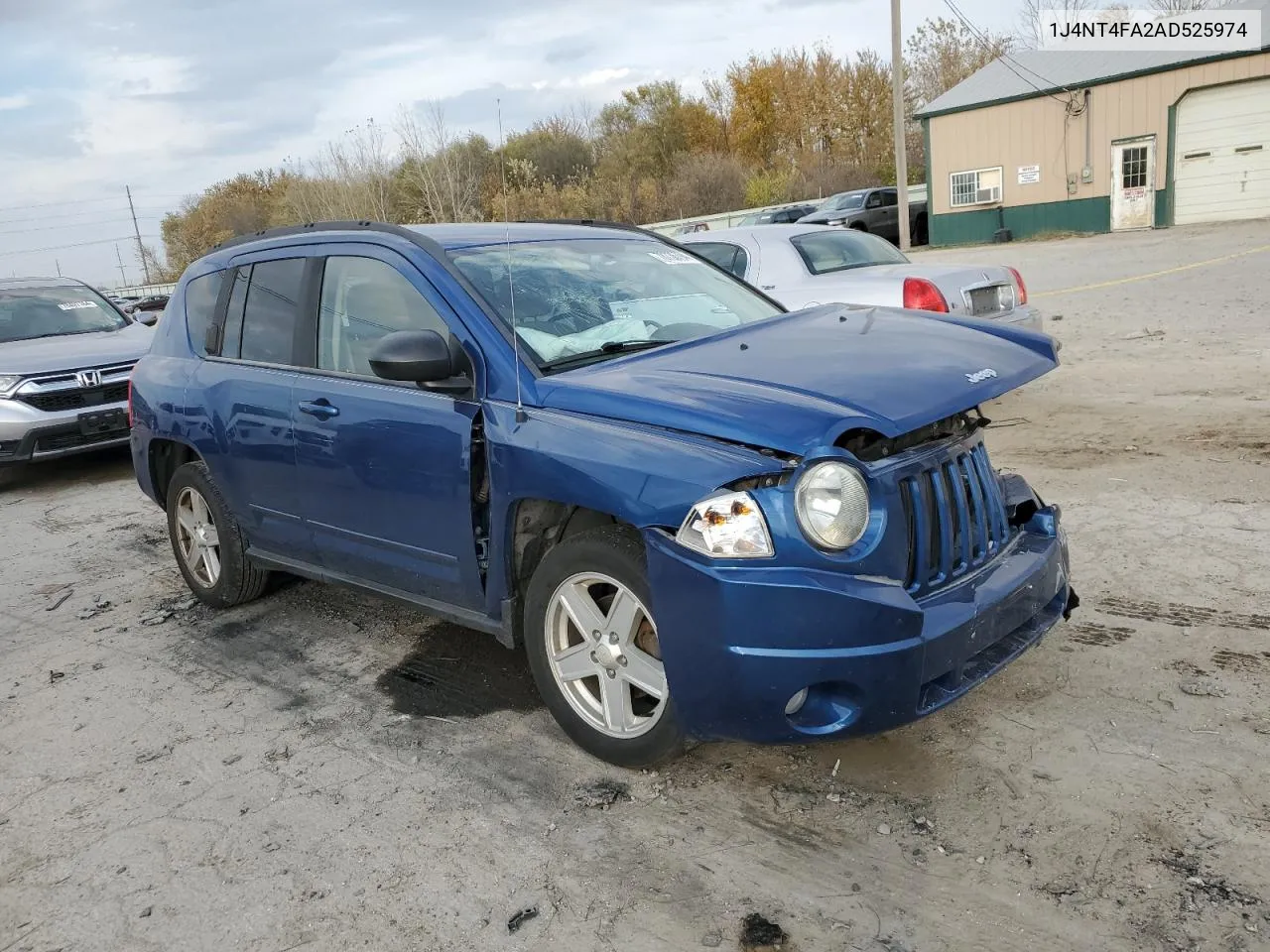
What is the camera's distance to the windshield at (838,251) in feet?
28.6

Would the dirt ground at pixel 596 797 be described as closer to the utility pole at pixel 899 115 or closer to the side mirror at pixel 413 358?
the side mirror at pixel 413 358

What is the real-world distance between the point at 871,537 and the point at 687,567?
523mm

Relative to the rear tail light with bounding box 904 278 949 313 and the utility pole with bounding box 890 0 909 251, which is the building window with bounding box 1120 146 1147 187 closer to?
the utility pole with bounding box 890 0 909 251

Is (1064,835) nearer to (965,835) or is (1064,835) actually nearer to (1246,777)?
(965,835)

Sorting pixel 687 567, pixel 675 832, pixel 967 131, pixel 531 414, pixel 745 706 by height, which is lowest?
pixel 675 832

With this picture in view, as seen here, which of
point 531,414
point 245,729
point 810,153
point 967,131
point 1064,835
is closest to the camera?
A: point 1064,835

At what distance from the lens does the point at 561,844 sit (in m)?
3.04

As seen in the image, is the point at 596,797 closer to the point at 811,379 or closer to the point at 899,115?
the point at 811,379

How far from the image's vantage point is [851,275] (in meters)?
8.44

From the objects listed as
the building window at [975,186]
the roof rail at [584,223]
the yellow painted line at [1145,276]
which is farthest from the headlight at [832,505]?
the building window at [975,186]

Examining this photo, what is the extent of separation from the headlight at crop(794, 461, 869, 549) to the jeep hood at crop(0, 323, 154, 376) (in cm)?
757

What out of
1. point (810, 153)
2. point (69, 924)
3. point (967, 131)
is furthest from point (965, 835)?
point (810, 153)

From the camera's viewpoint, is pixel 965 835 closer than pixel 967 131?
Yes

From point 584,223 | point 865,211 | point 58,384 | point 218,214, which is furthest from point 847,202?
point 218,214
